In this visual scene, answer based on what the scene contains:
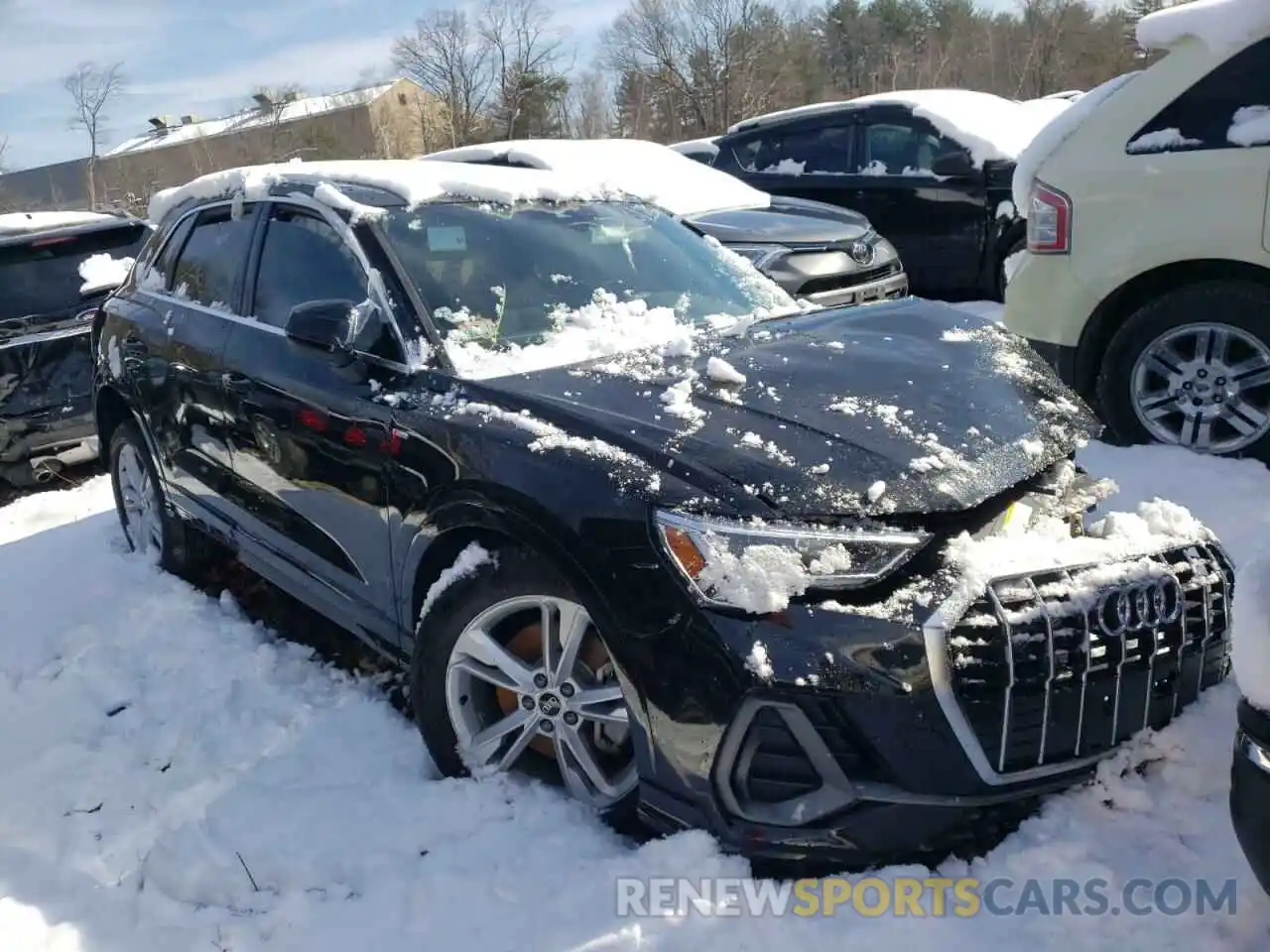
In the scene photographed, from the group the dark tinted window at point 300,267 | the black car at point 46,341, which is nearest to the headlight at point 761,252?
the dark tinted window at point 300,267

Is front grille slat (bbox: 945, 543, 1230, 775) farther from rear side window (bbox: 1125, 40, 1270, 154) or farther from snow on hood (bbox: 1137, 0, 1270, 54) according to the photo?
snow on hood (bbox: 1137, 0, 1270, 54)

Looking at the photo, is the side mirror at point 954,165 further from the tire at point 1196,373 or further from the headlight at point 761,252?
the tire at point 1196,373

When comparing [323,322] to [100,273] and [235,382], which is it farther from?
[100,273]

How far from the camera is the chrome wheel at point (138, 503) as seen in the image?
4805 millimetres

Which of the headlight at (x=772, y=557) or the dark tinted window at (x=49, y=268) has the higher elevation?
the dark tinted window at (x=49, y=268)

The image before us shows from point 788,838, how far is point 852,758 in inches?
8.8

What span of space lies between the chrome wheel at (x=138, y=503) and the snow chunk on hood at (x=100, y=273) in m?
1.87

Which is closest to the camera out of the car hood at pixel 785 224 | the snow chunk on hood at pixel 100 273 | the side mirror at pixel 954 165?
the snow chunk on hood at pixel 100 273

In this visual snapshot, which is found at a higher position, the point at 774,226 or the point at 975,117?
the point at 975,117

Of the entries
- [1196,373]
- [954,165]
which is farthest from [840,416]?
[954,165]

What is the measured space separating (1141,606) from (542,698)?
54.9 inches

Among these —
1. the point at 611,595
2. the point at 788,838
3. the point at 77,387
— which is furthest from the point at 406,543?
the point at 77,387

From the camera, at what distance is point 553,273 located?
3387 millimetres

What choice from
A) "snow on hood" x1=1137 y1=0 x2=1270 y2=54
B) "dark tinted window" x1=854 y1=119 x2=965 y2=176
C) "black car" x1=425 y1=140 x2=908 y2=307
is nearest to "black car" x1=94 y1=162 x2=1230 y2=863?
"snow on hood" x1=1137 y1=0 x2=1270 y2=54
